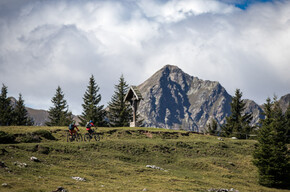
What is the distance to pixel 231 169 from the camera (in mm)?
37188

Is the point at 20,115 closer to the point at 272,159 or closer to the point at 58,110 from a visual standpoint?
the point at 58,110

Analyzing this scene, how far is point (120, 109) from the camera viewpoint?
79.6 m

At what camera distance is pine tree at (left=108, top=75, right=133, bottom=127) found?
78.0 m

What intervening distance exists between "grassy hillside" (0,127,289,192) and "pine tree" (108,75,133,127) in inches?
1101

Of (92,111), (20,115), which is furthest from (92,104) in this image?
(20,115)

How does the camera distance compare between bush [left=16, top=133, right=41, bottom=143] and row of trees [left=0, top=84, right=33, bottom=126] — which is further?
row of trees [left=0, top=84, right=33, bottom=126]

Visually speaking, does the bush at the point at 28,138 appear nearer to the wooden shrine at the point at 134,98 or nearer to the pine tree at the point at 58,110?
the wooden shrine at the point at 134,98

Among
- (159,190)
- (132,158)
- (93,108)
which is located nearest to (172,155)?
(132,158)

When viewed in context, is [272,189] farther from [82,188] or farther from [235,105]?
[235,105]

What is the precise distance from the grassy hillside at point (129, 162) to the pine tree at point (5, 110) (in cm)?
4827

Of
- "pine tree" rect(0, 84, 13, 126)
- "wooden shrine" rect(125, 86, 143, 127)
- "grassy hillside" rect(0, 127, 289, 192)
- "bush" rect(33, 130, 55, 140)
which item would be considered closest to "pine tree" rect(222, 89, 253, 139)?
"grassy hillside" rect(0, 127, 289, 192)

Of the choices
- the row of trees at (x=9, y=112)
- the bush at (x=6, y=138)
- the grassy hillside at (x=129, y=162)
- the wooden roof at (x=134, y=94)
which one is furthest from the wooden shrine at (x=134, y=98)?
the row of trees at (x=9, y=112)

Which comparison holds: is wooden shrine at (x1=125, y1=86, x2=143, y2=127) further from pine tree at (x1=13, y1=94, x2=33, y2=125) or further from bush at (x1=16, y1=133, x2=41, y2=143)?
pine tree at (x1=13, y1=94, x2=33, y2=125)

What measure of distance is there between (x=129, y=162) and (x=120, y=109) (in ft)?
145
